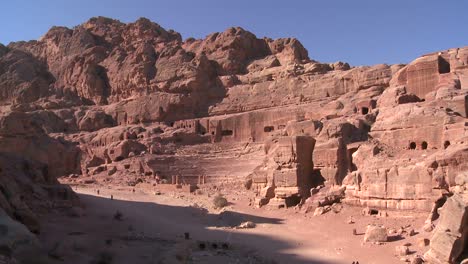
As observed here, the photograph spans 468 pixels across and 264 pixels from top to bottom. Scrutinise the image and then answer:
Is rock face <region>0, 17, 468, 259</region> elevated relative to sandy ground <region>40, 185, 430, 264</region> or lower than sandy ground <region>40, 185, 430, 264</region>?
elevated

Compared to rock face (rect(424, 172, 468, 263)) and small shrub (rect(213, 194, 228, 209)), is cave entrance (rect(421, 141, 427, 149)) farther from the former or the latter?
small shrub (rect(213, 194, 228, 209))

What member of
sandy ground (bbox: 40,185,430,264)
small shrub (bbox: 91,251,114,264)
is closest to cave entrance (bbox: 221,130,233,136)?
sandy ground (bbox: 40,185,430,264)

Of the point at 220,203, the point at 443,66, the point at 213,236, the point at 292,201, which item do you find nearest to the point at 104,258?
the point at 213,236

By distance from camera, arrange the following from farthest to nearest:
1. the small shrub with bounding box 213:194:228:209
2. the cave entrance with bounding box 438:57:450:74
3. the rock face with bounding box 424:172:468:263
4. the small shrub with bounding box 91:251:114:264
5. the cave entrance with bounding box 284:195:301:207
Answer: the cave entrance with bounding box 438:57:450:74, the small shrub with bounding box 213:194:228:209, the cave entrance with bounding box 284:195:301:207, the small shrub with bounding box 91:251:114:264, the rock face with bounding box 424:172:468:263

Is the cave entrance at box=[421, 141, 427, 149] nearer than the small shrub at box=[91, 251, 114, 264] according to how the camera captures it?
No

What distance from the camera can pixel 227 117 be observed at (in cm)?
4569

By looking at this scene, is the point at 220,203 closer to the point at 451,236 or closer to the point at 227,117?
the point at 451,236

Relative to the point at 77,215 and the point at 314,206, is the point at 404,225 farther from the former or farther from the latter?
the point at 77,215

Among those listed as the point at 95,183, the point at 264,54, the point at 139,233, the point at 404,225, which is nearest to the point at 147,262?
the point at 139,233

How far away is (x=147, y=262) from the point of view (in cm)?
1261

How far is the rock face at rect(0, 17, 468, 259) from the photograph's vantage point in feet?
63.3

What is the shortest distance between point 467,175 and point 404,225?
11.3 feet

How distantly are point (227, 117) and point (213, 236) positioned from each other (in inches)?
1068

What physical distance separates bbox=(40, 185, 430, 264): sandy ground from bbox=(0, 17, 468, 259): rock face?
4.10ft
